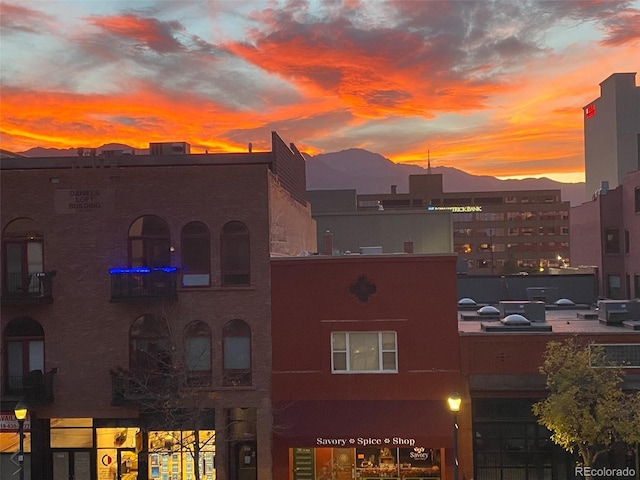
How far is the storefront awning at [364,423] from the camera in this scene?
21.2 meters

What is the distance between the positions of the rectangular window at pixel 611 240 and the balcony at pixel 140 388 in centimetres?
3334

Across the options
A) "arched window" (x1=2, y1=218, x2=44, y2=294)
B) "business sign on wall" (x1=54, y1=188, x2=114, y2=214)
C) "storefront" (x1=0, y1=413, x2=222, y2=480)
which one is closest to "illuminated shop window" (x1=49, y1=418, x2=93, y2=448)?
"storefront" (x1=0, y1=413, x2=222, y2=480)

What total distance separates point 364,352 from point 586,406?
767 centimetres

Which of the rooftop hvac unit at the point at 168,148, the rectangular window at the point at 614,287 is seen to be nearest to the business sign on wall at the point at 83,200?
the rooftop hvac unit at the point at 168,148

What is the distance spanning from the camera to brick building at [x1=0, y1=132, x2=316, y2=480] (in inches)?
867

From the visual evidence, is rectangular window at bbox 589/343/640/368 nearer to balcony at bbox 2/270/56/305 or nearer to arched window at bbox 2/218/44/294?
balcony at bbox 2/270/56/305

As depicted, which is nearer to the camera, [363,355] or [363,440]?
[363,440]

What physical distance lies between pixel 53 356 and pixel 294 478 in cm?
1015

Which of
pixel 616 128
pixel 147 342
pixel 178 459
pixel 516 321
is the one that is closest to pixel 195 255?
pixel 147 342

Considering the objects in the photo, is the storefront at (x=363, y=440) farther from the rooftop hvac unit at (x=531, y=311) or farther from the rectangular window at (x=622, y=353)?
the rectangular window at (x=622, y=353)

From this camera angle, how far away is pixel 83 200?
22.3 m

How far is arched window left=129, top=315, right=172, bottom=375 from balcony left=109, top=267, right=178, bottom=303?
108cm

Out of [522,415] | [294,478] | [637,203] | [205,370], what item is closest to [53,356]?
[205,370]

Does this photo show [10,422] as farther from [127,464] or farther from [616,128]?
[616,128]
